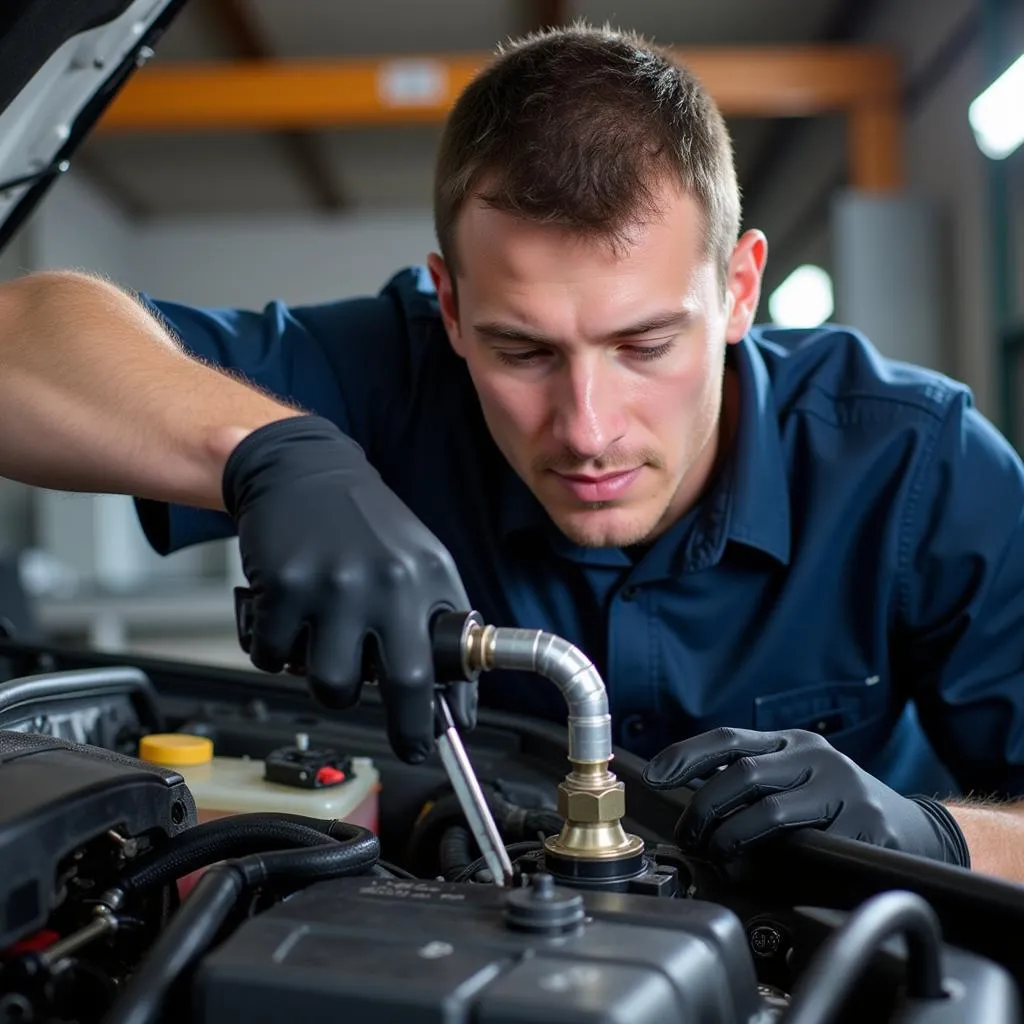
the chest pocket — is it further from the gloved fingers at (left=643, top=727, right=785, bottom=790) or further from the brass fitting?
the brass fitting

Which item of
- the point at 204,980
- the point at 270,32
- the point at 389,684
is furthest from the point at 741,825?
the point at 270,32

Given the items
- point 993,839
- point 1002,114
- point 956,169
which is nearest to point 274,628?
point 993,839

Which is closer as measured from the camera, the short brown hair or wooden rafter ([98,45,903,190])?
the short brown hair

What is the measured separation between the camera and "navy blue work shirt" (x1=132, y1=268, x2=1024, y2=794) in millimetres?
1184

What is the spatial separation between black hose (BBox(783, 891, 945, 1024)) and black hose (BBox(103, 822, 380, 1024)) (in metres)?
0.25

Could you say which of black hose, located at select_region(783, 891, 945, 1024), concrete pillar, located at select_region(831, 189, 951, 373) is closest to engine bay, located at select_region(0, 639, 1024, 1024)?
black hose, located at select_region(783, 891, 945, 1024)

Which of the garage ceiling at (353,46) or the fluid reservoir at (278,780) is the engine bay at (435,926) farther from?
the garage ceiling at (353,46)

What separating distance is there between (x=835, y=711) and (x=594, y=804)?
67cm

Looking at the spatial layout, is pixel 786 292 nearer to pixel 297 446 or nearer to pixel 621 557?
pixel 621 557

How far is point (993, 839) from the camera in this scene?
88 centimetres

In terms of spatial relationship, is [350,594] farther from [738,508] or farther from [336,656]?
[738,508]

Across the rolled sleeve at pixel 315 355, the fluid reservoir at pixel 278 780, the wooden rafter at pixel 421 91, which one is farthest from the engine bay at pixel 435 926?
the wooden rafter at pixel 421 91

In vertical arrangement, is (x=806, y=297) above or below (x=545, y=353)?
above

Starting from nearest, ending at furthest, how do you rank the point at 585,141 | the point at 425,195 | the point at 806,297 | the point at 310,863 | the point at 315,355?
the point at 310,863 < the point at 585,141 < the point at 315,355 < the point at 806,297 < the point at 425,195
